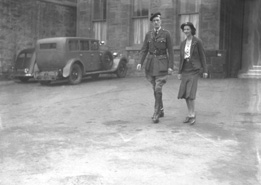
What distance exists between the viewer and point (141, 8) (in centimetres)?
1662

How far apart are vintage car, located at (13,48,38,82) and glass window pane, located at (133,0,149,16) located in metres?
4.76

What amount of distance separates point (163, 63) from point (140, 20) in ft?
32.6

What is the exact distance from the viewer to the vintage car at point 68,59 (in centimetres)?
1344

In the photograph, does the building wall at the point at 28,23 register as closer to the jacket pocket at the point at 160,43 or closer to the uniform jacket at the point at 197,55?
the jacket pocket at the point at 160,43

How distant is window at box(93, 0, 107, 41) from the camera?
58.6 feet

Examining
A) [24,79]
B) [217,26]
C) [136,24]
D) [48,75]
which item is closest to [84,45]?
[48,75]

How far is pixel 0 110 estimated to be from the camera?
8867mm

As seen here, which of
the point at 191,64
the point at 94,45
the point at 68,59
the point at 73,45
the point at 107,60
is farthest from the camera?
the point at 107,60

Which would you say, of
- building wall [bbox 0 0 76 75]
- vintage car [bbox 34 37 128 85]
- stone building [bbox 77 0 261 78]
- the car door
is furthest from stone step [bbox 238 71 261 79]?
building wall [bbox 0 0 76 75]

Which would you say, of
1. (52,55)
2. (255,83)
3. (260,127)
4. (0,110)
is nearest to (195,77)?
(260,127)

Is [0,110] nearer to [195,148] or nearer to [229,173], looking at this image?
[195,148]

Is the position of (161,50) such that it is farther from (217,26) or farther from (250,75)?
(250,75)

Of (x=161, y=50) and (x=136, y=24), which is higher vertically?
(x=136, y=24)

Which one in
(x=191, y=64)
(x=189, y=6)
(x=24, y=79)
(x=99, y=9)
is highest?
(x=99, y=9)
